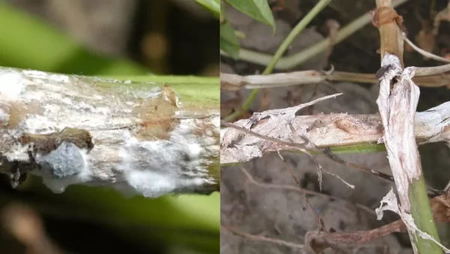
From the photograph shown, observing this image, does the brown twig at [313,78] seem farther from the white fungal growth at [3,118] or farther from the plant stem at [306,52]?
the white fungal growth at [3,118]

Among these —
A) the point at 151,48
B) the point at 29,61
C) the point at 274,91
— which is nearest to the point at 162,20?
the point at 151,48

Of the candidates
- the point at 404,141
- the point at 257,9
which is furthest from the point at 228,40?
the point at 404,141

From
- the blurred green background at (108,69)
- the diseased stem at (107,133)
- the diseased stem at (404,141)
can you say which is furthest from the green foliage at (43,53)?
the diseased stem at (404,141)

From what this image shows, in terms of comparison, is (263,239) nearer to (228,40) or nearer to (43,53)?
(228,40)

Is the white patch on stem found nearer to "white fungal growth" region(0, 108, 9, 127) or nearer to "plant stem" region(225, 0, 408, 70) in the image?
"plant stem" region(225, 0, 408, 70)

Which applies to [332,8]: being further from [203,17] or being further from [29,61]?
[203,17]

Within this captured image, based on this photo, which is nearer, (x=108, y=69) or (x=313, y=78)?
(x=313, y=78)
